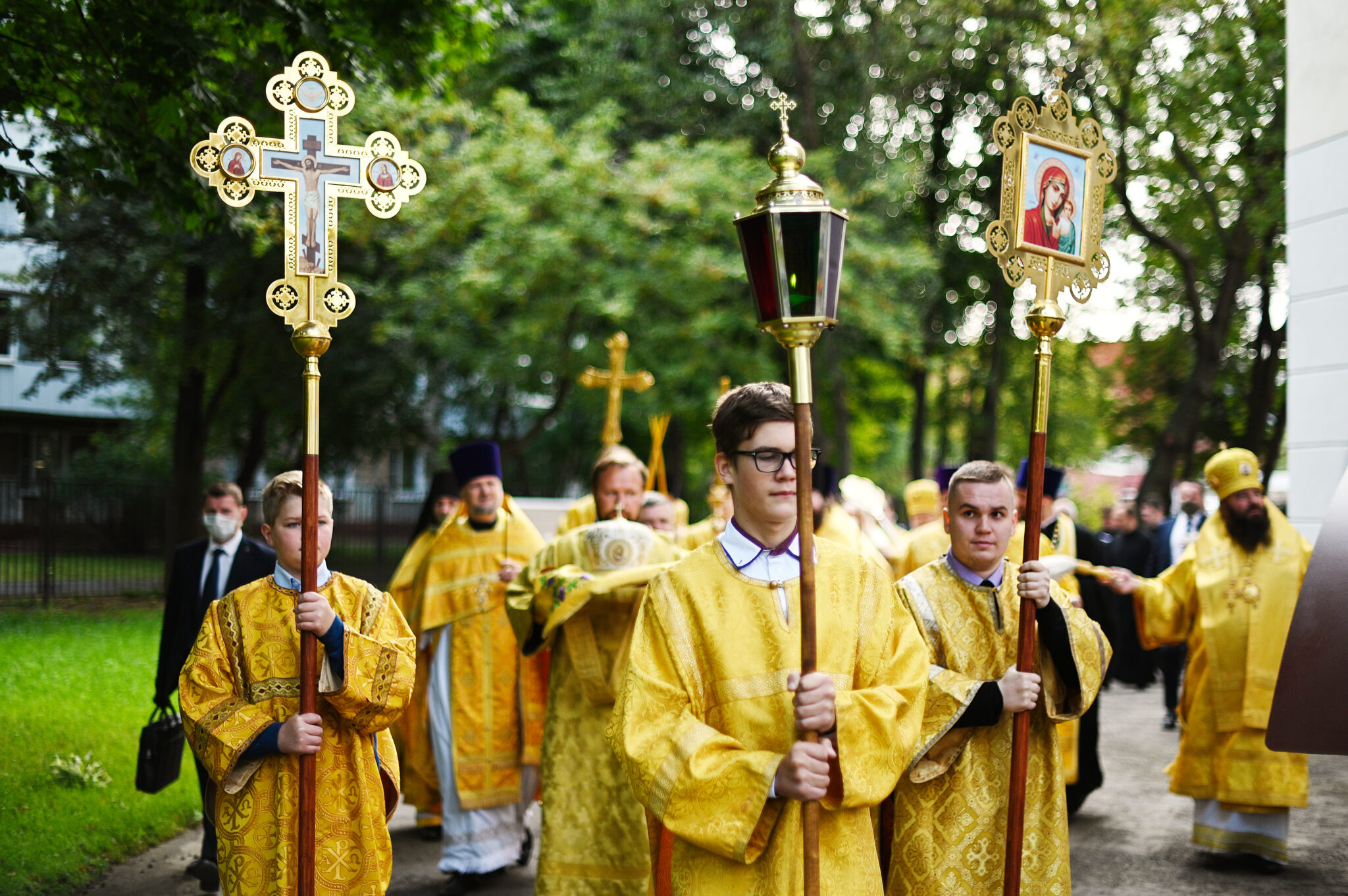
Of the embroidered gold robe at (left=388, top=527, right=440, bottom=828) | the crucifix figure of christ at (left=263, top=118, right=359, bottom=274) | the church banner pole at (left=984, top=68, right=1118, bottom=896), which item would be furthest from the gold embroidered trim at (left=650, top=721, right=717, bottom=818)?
the embroidered gold robe at (left=388, top=527, right=440, bottom=828)

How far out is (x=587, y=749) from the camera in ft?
18.7

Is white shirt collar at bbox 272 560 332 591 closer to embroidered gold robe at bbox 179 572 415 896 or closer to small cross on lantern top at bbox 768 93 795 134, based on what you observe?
embroidered gold robe at bbox 179 572 415 896

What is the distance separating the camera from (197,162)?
375cm

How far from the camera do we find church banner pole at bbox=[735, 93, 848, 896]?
2900mm

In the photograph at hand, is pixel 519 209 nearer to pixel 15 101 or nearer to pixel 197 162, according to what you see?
pixel 15 101

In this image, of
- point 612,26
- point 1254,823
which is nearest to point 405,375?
point 612,26

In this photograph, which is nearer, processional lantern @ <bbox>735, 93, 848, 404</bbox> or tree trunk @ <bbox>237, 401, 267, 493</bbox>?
processional lantern @ <bbox>735, 93, 848, 404</bbox>

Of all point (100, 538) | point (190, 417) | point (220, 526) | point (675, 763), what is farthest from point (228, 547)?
point (190, 417)

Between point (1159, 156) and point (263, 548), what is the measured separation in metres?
17.5

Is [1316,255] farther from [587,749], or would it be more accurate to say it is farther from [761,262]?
[761,262]

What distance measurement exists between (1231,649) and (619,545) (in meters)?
3.79

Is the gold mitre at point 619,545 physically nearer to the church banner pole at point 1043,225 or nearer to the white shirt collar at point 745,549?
the church banner pole at point 1043,225

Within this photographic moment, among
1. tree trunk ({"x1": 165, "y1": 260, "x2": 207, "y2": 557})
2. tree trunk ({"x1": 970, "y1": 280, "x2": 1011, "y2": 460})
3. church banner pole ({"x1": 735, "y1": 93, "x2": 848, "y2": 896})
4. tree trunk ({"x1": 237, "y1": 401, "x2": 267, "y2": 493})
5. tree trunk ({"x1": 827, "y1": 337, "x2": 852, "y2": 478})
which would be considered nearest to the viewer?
church banner pole ({"x1": 735, "y1": 93, "x2": 848, "y2": 896})

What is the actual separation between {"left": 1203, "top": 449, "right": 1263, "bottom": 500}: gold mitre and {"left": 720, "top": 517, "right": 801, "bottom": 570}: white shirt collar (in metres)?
4.53
